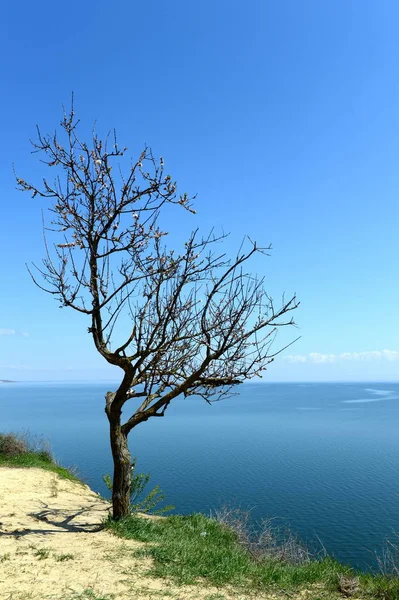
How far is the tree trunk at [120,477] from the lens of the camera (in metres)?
11.7

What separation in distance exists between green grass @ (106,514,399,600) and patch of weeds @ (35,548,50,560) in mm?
1862

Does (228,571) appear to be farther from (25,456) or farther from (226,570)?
(25,456)

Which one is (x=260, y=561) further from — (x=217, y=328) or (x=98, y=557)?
(x=217, y=328)

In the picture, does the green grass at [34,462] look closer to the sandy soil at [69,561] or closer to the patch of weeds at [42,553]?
the sandy soil at [69,561]

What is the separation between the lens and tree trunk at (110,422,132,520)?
11734 mm

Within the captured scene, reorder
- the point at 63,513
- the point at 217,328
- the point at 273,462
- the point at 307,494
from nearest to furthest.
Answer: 1. the point at 217,328
2. the point at 63,513
3. the point at 307,494
4. the point at 273,462

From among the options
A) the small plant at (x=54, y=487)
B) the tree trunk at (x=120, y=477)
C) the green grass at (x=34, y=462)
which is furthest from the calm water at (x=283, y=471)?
the small plant at (x=54, y=487)

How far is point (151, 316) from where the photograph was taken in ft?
40.6

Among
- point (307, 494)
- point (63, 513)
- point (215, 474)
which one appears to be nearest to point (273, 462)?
point (215, 474)

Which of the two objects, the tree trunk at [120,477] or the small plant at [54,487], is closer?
the tree trunk at [120,477]

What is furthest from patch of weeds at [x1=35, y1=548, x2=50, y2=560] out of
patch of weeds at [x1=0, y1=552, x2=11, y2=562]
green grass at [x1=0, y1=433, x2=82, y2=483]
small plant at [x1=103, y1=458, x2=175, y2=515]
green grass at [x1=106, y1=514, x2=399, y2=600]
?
green grass at [x1=0, y1=433, x2=82, y2=483]

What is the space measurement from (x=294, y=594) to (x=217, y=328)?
6.13 m

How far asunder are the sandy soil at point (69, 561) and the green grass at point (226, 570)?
36 cm

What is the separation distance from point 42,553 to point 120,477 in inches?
122
